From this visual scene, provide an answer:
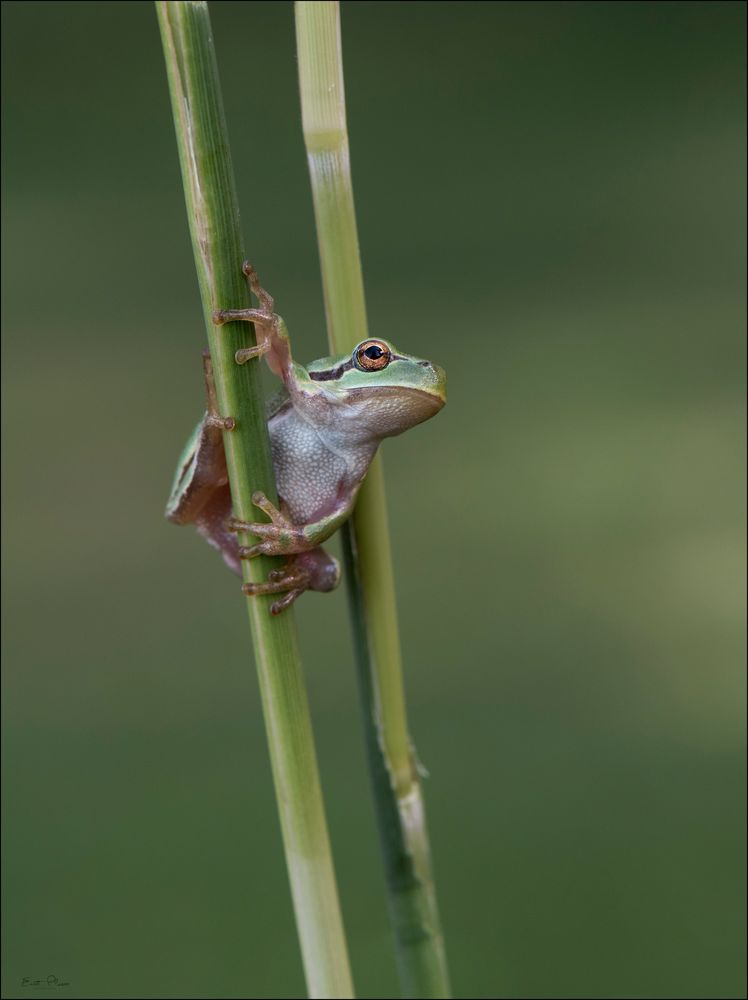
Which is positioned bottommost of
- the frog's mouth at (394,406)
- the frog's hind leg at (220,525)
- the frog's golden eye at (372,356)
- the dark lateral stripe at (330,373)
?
the frog's hind leg at (220,525)

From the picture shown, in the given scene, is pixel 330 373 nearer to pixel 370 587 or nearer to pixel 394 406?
pixel 394 406

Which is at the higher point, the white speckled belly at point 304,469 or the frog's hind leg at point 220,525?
the white speckled belly at point 304,469

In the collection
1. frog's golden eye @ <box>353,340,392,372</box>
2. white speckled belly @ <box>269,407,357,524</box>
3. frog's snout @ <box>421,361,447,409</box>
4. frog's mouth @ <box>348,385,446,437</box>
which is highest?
frog's golden eye @ <box>353,340,392,372</box>

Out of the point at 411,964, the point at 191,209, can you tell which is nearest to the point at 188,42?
the point at 191,209

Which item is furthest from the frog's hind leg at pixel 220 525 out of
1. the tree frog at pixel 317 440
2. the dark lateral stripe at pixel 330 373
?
the dark lateral stripe at pixel 330 373

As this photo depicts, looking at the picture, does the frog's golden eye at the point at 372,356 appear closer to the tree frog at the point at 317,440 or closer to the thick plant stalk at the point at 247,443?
the tree frog at the point at 317,440

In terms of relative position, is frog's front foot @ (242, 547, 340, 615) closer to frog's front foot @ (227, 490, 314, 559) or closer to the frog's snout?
frog's front foot @ (227, 490, 314, 559)

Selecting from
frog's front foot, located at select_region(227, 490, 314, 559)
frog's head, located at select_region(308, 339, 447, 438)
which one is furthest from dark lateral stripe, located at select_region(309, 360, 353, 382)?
frog's front foot, located at select_region(227, 490, 314, 559)
